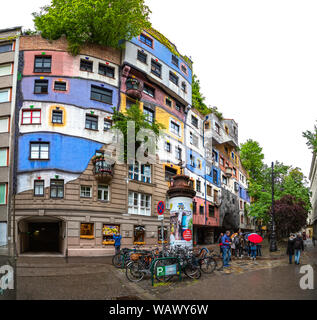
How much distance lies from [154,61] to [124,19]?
6.01m

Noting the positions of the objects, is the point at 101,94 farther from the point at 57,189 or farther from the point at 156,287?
the point at 156,287

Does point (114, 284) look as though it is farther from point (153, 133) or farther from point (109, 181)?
point (153, 133)

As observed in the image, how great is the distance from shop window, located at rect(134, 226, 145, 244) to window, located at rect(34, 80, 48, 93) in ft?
43.2

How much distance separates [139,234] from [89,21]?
1780cm

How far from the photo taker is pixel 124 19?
24.1 m

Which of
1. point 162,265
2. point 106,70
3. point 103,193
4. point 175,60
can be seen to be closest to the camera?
point 162,265

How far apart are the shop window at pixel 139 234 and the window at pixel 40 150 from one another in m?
9.39

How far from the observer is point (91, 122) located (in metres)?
23.9

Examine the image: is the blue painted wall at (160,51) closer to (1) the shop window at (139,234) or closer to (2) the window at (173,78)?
(2) the window at (173,78)

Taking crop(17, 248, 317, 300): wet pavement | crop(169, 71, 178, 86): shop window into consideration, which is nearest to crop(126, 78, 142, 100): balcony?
crop(169, 71, 178, 86): shop window

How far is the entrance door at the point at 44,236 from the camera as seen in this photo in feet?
80.4

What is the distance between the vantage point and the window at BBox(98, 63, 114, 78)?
25234 mm

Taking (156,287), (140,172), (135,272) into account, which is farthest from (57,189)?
(156,287)

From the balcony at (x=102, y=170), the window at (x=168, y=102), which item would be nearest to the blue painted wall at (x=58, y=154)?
the balcony at (x=102, y=170)
